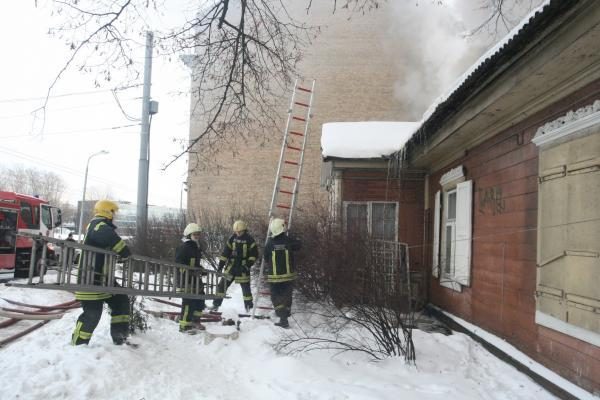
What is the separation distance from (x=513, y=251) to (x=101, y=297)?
13.3 feet

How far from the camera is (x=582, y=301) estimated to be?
3.40m

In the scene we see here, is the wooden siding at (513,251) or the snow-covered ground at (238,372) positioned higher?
the wooden siding at (513,251)

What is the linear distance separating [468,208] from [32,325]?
6024mm

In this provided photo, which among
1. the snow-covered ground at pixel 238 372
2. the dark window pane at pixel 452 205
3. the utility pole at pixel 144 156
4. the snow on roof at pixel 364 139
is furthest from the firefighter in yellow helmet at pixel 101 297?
the utility pole at pixel 144 156

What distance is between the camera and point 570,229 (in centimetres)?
364

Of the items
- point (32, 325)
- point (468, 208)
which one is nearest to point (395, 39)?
point (468, 208)

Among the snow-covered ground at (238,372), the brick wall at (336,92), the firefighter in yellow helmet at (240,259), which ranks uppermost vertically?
the brick wall at (336,92)

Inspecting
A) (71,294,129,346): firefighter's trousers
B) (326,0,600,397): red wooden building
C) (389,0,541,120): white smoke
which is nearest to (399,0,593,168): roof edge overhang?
(326,0,600,397): red wooden building

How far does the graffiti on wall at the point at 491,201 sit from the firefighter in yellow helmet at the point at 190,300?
3.56m

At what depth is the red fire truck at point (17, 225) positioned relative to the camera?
11.8 m

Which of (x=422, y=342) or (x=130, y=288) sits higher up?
(x=130, y=288)

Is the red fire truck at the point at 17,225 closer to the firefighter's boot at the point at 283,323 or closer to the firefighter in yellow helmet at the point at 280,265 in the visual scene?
the firefighter in yellow helmet at the point at 280,265

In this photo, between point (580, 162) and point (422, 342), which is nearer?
point (580, 162)

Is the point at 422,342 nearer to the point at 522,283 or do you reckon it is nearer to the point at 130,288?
the point at 522,283
